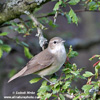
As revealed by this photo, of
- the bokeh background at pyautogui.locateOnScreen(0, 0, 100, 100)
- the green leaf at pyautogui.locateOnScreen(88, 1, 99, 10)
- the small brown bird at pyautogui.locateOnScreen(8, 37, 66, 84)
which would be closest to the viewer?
the green leaf at pyautogui.locateOnScreen(88, 1, 99, 10)

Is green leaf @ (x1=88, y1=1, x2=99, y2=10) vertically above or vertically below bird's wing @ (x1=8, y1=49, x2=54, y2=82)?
above

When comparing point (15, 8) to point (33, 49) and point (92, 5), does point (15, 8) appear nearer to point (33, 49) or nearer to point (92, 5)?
point (92, 5)

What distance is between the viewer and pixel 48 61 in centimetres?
431

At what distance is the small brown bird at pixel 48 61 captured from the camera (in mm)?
4203

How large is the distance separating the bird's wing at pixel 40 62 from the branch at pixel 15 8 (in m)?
0.95

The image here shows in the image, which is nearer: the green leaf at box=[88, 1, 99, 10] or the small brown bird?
the green leaf at box=[88, 1, 99, 10]

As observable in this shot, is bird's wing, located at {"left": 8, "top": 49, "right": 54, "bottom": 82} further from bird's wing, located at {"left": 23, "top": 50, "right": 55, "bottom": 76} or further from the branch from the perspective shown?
the branch

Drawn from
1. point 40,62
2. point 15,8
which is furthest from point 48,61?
point 15,8

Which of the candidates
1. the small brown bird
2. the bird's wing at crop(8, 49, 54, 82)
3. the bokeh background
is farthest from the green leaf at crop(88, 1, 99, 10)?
the bird's wing at crop(8, 49, 54, 82)

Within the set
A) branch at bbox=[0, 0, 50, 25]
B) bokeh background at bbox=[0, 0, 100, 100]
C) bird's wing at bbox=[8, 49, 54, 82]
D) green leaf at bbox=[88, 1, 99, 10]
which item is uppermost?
branch at bbox=[0, 0, 50, 25]

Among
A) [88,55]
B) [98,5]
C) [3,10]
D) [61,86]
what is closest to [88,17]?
[88,55]

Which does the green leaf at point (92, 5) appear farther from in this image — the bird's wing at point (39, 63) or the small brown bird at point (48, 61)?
the bird's wing at point (39, 63)

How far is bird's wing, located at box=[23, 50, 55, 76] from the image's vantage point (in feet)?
14.0

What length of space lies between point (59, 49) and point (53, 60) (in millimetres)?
249
